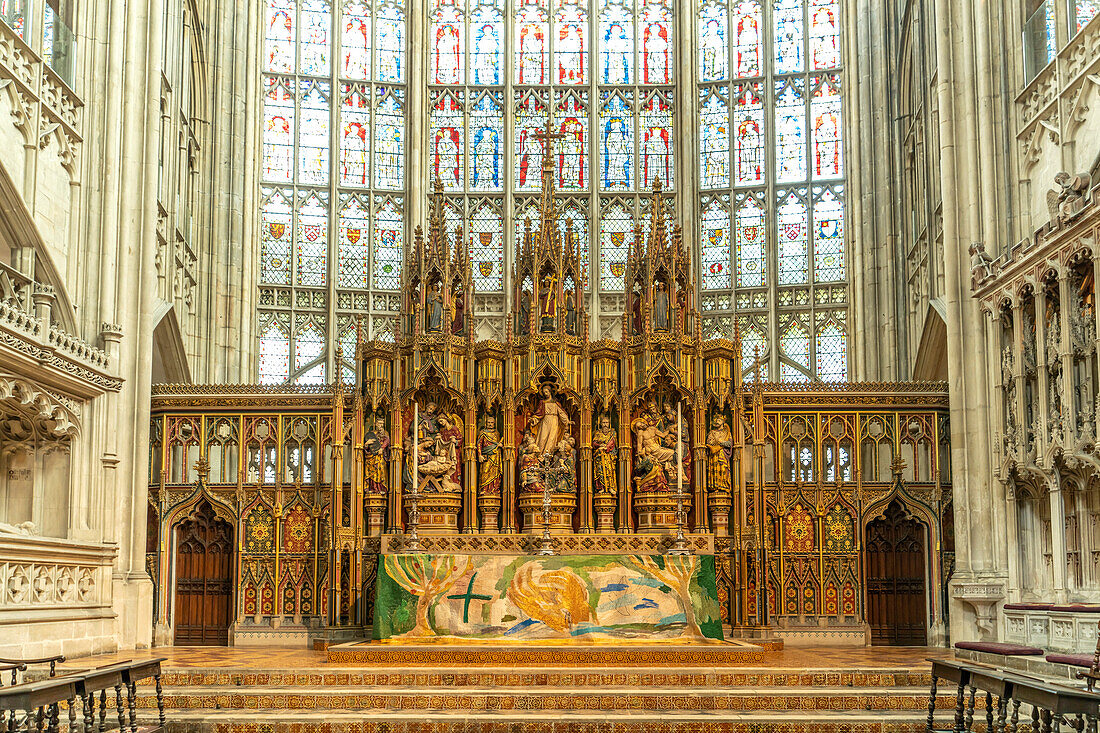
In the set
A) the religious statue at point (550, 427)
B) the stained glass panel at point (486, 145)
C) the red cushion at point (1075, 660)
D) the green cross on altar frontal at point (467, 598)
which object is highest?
the stained glass panel at point (486, 145)

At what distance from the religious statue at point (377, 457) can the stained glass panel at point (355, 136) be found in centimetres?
1098

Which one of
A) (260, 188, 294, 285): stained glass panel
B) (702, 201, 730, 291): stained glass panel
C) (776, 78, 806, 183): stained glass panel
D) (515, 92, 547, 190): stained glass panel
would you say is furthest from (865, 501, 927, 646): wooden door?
(260, 188, 294, 285): stained glass panel

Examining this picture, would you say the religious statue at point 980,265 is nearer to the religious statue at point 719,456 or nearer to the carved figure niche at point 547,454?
the religious statue at point 719,456

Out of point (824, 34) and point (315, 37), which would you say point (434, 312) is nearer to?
point (315, 37)

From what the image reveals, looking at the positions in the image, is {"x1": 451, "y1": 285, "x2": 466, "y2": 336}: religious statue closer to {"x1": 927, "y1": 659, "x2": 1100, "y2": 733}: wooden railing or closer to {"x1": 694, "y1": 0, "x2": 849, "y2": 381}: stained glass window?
{"x1": 927, "y1": 659, "x2": 1100, "y2": 733}: wooden railing

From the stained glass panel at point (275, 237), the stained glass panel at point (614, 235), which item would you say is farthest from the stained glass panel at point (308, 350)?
the stained glass panel at point (614, 235)

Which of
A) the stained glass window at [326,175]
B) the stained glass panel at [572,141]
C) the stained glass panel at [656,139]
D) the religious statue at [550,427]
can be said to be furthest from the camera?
the stained glass panel at [572,141]

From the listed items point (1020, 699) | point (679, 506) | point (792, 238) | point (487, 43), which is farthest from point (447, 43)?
point (1020, 699)

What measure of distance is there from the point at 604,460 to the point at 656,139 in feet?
39.6

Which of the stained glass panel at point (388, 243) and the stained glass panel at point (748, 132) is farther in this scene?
the stained glass panel at point (748, 132)

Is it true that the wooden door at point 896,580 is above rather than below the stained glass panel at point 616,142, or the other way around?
below

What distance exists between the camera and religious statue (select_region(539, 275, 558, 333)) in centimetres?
1775

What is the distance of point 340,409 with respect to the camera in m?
17.3

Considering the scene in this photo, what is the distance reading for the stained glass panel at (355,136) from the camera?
2711 cm
